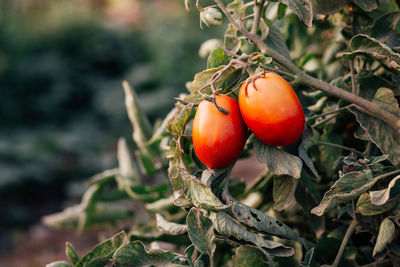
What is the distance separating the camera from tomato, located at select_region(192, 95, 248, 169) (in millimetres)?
552

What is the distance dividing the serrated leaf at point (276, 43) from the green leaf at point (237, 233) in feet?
1.05

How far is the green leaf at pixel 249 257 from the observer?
568 millimetres

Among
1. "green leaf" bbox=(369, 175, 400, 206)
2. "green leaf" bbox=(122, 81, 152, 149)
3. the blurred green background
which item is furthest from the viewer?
the blurred green background

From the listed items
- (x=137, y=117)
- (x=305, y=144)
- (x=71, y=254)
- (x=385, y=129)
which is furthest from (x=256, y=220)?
(x=137, y=117)

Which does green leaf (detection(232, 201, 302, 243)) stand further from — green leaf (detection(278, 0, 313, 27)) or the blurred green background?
the blurred green background

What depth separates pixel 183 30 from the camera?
12.7 feet

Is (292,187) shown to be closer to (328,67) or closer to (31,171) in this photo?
(328,67)

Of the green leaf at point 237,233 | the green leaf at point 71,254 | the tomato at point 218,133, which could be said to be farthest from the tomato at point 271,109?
the green leaf at point 71,254

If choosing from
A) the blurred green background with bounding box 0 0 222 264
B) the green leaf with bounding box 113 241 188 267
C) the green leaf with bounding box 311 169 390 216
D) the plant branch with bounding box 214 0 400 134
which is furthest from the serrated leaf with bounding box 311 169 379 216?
the blurred green background with bounding box 0 0 222 264

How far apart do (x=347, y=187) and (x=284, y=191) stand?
97 mm

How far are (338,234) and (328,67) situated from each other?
393 millimetres

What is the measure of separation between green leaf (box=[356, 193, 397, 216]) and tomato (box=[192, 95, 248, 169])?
0.60 feet

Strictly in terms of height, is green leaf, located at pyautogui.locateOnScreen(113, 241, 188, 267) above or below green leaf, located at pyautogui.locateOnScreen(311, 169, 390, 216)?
below

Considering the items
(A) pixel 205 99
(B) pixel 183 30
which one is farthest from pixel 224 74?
(B) pixel 183 30
